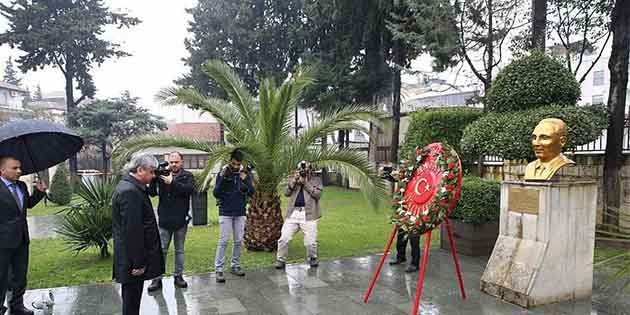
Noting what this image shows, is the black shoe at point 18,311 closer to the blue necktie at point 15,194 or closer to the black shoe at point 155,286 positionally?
the blue necktie at point 15,194

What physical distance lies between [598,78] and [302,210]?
30746 millimetres

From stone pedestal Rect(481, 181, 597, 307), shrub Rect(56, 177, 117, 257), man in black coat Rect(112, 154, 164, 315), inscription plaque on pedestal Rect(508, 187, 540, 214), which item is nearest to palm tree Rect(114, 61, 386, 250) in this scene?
shrub Rect(56, 177, 117, 257)

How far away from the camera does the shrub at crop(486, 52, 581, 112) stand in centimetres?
609

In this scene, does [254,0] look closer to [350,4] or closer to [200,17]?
[200,17]

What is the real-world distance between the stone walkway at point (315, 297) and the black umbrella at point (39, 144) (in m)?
1.62

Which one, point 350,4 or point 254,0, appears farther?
point 254,0

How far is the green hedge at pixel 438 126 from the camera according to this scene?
877 centimetres

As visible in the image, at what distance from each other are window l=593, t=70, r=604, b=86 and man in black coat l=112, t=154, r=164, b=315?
108 feet

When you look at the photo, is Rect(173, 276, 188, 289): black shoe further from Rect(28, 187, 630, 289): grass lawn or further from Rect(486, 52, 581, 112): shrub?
Rect(486, 52, 581, 112): shrub

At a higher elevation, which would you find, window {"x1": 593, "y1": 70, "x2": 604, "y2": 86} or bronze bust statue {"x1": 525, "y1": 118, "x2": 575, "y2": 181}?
window {"x1": 593, "y1": 70, "x2": 604, "y2": 86}

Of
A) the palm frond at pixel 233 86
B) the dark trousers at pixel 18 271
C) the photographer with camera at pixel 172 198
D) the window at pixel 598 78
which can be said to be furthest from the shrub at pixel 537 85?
the window at pixel 598 78

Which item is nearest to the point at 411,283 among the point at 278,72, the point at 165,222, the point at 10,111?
the point at 165,222

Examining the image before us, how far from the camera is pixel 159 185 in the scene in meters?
4.75

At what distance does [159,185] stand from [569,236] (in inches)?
188
